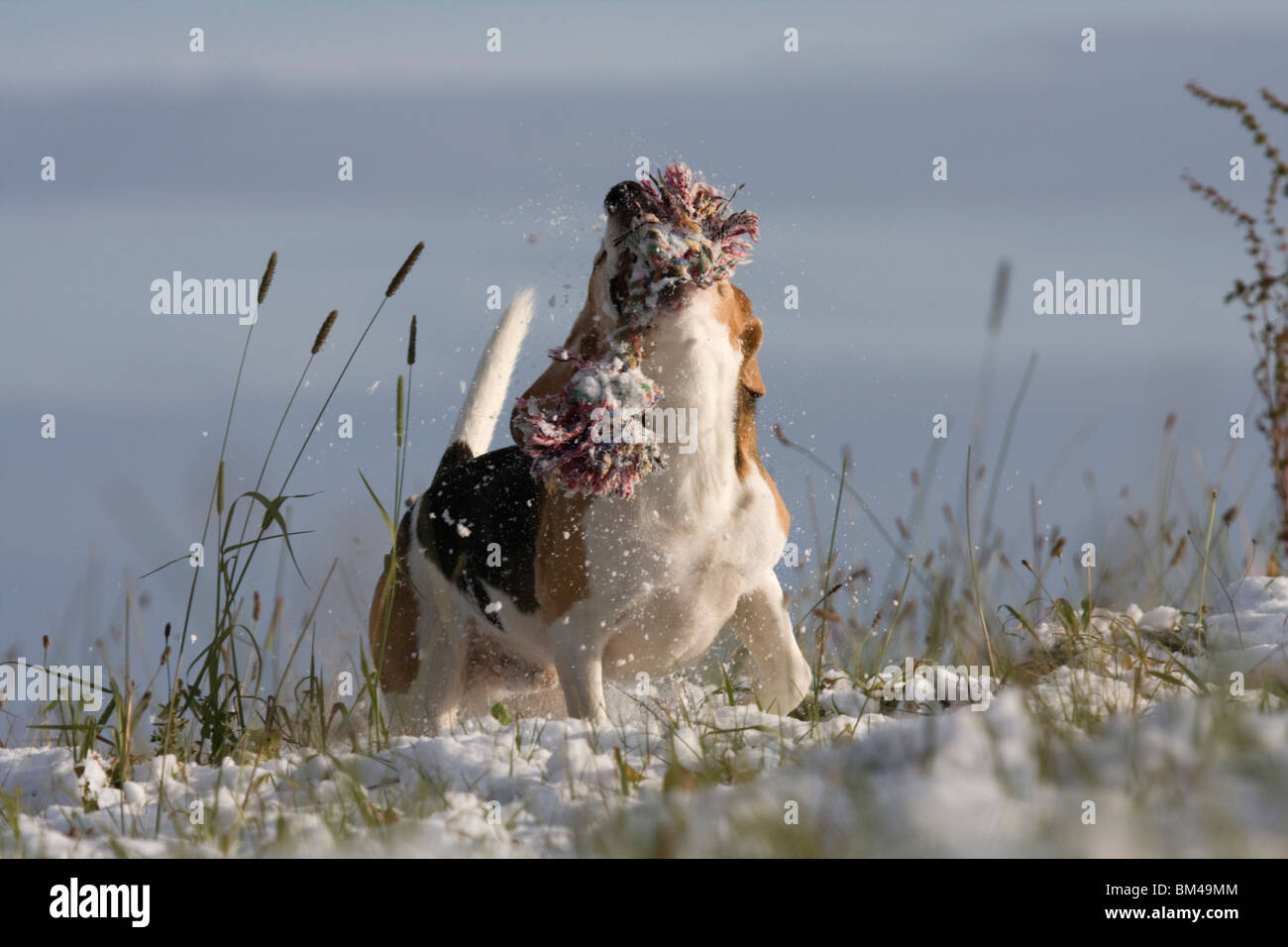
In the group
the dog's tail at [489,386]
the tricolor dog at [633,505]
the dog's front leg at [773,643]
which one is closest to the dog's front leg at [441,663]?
the tricolor dog at [633,505]

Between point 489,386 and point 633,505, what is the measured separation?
4.51 ft

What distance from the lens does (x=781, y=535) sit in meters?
4.37

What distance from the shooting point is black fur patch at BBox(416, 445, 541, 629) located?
15.1 ft

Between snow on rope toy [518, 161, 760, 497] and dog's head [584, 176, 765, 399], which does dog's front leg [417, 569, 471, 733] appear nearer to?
snow on rope toy [518, 161, 760, 497]

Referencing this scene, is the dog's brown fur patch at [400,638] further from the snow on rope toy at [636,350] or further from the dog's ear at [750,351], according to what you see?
the dog's ear at [750,351]

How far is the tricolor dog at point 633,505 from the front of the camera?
392 cm

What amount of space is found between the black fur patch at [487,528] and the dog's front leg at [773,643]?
2.53 feet

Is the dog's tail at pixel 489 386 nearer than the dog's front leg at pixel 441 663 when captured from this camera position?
No

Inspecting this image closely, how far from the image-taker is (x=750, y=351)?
4.23 m

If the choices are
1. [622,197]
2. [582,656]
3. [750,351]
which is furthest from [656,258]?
[582,656]

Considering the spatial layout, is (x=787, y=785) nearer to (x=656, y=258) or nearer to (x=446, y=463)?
(x=656, y=258)
